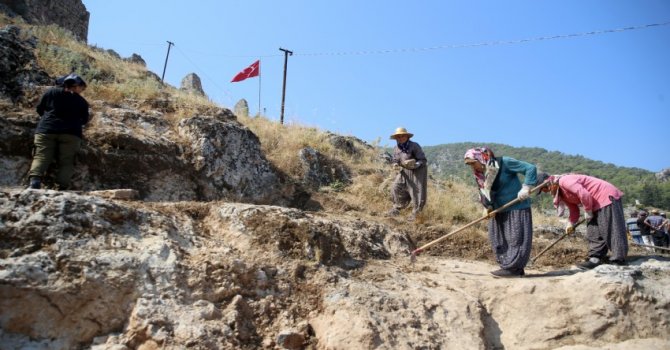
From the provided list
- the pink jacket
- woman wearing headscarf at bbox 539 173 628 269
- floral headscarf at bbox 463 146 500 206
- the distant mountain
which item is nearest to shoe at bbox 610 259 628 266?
woman wearing headscarf at bbox 539 173 628 269

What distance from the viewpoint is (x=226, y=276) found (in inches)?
123

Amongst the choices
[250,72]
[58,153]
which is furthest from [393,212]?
[250,72]

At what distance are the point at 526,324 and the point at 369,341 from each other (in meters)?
1.44

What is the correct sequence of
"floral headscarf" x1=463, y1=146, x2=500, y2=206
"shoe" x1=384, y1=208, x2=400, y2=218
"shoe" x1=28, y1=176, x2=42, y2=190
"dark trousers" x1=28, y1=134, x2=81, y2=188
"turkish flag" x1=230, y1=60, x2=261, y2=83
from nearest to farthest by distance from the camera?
"shoe" x1=28, y1=176, x2=42, y2=190 → "dark trousers" x1=28, y1=134, x2=81, y2=188 → "floral headscarf" x1=463, y1=146, x2=500, y2=206 → "shoe" x1=384, y1=208, x2=400, y2=218 → "turkish flag" x1=230, y1=60, x2=261, y2=83

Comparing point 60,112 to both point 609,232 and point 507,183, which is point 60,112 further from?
point 609,232

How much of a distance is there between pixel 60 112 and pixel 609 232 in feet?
17.8

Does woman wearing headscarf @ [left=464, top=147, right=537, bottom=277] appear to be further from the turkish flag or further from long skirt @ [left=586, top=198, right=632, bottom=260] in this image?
the turkish flag

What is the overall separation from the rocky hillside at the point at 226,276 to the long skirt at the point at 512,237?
22cm

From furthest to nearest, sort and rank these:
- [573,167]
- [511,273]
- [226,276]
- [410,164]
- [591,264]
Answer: [573,167], [410,164], [591,264], [511,273], [226,276]

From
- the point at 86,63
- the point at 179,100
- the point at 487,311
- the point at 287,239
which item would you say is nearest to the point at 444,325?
the point at 487,311

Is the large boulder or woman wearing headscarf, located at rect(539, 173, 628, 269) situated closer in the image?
woman wearing headscarf, located at rect(539, 173, 628, 269)

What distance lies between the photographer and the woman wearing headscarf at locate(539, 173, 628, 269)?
14.4 ft

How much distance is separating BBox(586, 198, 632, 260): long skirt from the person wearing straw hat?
2.46 metres

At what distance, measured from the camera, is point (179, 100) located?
7879 millimetres
